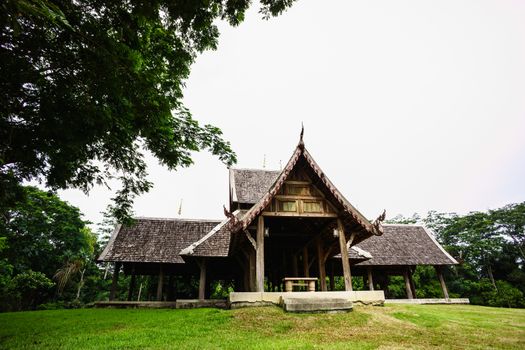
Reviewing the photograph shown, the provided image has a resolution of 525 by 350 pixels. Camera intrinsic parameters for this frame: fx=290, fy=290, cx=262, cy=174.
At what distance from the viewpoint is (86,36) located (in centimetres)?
440

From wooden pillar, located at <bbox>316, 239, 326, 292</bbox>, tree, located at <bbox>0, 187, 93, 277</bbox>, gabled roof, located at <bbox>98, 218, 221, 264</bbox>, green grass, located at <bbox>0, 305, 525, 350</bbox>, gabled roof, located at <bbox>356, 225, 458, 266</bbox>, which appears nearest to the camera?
green grass, located at <bbox>0, 305, 525, 350</bbox>

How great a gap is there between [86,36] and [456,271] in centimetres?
4241

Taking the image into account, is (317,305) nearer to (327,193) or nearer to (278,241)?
(327,193)

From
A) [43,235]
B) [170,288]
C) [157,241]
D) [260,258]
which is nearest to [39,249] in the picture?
[43,235]

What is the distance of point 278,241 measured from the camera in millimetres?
13492

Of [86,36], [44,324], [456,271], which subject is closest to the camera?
[86,36]

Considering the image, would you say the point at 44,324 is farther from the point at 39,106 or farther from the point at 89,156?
the point at 39,106

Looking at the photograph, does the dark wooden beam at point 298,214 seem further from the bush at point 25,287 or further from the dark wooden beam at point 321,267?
the bush at point 25,287

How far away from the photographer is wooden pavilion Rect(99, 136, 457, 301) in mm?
10016

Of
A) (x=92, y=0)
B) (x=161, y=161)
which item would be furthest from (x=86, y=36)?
(x=161, y=161)

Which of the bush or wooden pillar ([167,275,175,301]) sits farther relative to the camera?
the bush

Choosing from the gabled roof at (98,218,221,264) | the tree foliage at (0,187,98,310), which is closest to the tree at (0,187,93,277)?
the tree foliage at (0,187,98,310)

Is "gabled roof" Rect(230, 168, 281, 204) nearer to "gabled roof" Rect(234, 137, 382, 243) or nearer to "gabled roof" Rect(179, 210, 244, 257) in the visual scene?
"gabled roof" Rect(179, 210, 244, 257)

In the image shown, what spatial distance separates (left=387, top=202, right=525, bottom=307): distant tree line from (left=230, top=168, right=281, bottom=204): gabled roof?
1826 cm
